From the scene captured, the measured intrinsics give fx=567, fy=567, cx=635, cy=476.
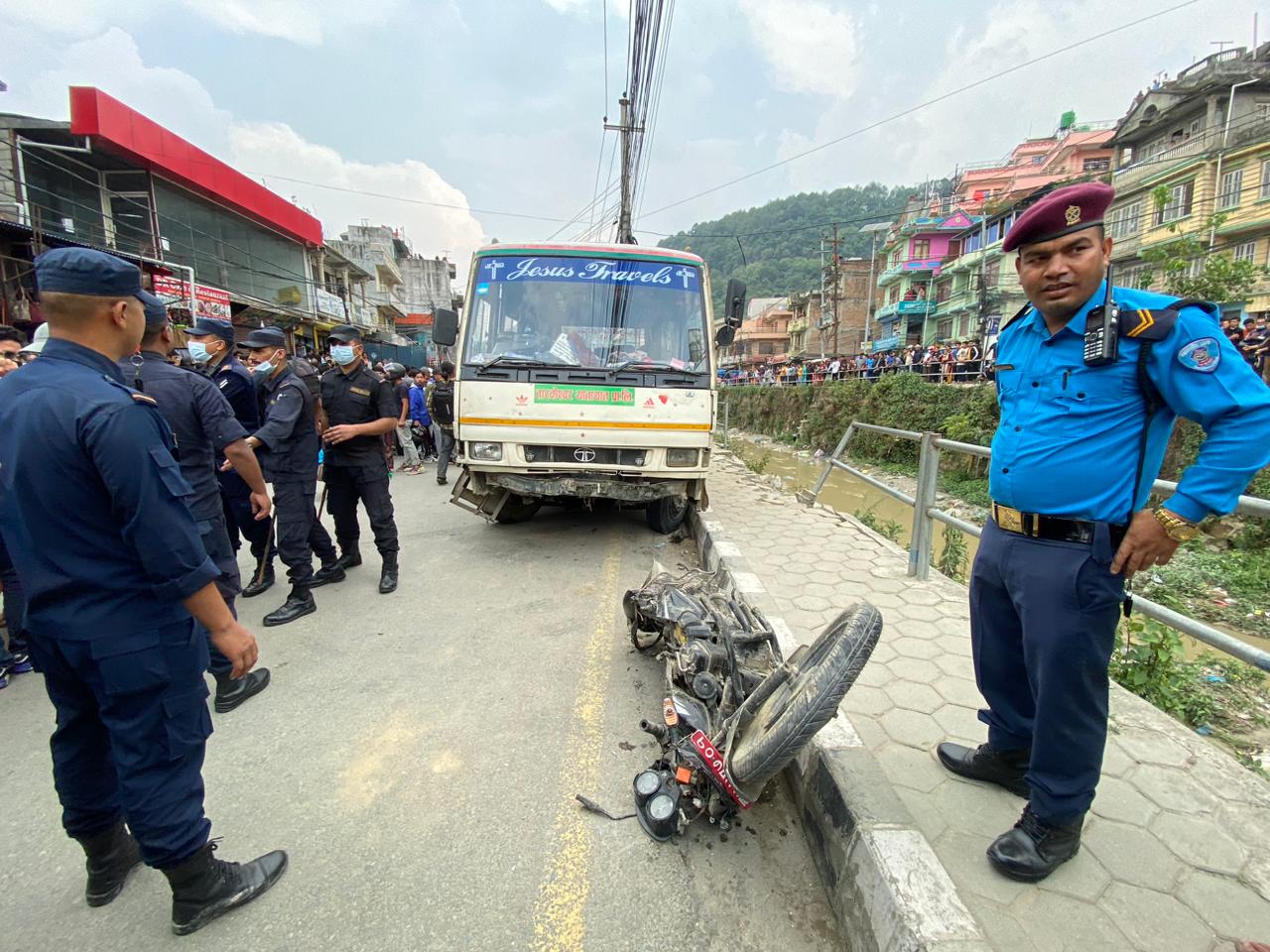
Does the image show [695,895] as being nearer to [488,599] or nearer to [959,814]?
[959,814]

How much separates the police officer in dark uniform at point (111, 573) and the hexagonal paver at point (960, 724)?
2642 millimetres

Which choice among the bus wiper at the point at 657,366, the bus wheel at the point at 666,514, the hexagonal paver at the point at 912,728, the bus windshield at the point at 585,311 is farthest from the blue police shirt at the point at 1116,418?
the bus wheel at the point at 666,514

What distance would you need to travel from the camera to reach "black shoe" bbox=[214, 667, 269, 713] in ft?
9.15

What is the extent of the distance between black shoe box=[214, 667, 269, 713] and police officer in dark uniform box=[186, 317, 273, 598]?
111 centimetres

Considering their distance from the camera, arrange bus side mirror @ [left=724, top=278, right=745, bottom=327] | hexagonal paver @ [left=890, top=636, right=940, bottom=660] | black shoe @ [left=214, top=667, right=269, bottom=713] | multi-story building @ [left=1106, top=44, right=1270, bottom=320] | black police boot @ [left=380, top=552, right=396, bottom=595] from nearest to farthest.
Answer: black shoe @ [left=214, top=667, right=269, bottom=713] < hexagonal paver @ [left=890, top=636, right=940, bottom=660] < black police boot @ [left=380, top=552, right=396, bottom=595] < bus side mirror @ [left=724, top=278, right=745, bottom=327] < multi-story building @ [left=1106, top=44, right=1270, bottom=320]

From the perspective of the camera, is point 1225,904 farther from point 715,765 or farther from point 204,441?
point 204,441

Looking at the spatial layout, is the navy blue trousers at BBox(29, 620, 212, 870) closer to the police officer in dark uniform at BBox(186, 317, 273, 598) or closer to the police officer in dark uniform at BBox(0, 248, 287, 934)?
the police officer in dark uniform at BBox(0, 248, 287, 934)

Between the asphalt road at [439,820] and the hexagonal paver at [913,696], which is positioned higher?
the hexagonal paver at [913,696]

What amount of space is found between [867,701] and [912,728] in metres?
0.23

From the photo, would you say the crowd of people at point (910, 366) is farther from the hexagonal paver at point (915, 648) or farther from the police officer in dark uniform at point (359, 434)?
the police officer in dark uniform at point (359, 434)

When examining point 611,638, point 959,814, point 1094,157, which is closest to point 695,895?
point 959,814

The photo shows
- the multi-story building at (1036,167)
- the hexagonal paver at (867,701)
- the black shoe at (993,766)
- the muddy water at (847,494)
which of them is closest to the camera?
the black shoe at (993,766)

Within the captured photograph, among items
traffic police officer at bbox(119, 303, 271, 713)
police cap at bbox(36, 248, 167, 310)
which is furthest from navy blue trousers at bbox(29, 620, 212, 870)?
traffic police officer at bbox(119, 303, 271, 713)

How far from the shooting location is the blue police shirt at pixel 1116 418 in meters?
1.37
